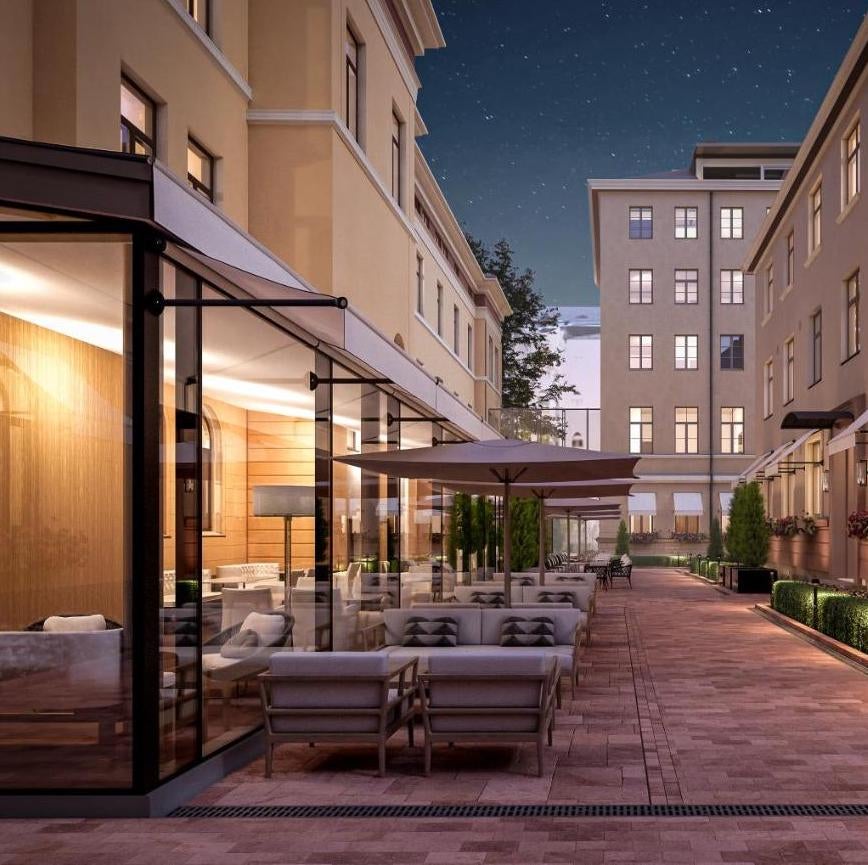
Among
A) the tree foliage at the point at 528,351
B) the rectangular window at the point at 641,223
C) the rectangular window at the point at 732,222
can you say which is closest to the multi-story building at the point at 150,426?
the rectangular window at the point at 641,223

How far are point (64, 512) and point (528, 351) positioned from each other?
63607 mm

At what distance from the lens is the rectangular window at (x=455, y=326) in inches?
1510

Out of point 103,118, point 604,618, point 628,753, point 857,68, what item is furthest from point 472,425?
point 628,753

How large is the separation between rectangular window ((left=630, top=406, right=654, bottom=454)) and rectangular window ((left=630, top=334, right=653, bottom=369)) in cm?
197

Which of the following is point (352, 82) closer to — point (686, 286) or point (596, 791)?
point (596, 791)

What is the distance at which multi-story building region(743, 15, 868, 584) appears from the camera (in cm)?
2453

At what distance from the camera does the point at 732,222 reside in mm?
57531

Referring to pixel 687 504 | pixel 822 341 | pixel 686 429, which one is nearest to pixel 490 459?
pixel 822 341

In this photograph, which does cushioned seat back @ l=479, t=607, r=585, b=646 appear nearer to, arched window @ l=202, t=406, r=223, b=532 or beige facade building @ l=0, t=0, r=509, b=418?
arched window @ l=202, t=406, r=223, b=532

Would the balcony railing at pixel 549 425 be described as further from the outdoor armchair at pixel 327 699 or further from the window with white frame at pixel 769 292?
the outdoor armchair at pixel 327 699

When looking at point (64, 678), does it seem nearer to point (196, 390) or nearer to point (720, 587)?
point (196, 390)

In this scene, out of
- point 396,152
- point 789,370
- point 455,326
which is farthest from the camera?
point 455,326

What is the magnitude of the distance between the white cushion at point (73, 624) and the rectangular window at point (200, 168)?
339 inches

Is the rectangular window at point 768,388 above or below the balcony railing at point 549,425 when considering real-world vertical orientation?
above
